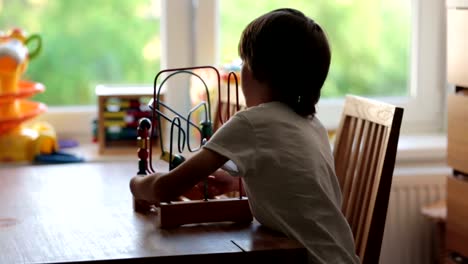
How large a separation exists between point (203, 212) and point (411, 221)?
137 cm

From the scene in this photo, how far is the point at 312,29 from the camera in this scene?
148 cm

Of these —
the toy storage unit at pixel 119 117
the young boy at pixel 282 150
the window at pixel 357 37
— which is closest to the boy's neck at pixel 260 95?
the young boy at pixel 282 150

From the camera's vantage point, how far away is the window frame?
9.25 ft

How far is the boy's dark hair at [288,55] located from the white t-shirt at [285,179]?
0.18 feet

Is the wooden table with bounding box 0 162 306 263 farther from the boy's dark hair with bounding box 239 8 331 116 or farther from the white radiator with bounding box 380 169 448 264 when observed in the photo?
the white radiator with bounding box 380 169 448 264

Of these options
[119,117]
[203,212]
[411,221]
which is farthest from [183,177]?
[411,221]

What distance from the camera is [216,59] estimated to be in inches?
112

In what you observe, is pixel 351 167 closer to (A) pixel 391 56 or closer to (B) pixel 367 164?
(B) pixel 367 164

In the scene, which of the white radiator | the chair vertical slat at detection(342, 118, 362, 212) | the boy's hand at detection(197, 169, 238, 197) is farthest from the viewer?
the white radiator

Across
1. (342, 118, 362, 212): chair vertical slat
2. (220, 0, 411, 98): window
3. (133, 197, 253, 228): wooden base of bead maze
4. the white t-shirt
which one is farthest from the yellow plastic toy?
the white t-shirt

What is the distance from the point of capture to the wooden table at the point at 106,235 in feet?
4.32

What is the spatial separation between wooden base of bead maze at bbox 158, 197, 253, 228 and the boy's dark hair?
0.20 m

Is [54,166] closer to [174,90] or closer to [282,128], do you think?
[174,90]

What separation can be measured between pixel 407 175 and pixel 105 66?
1025 mm
